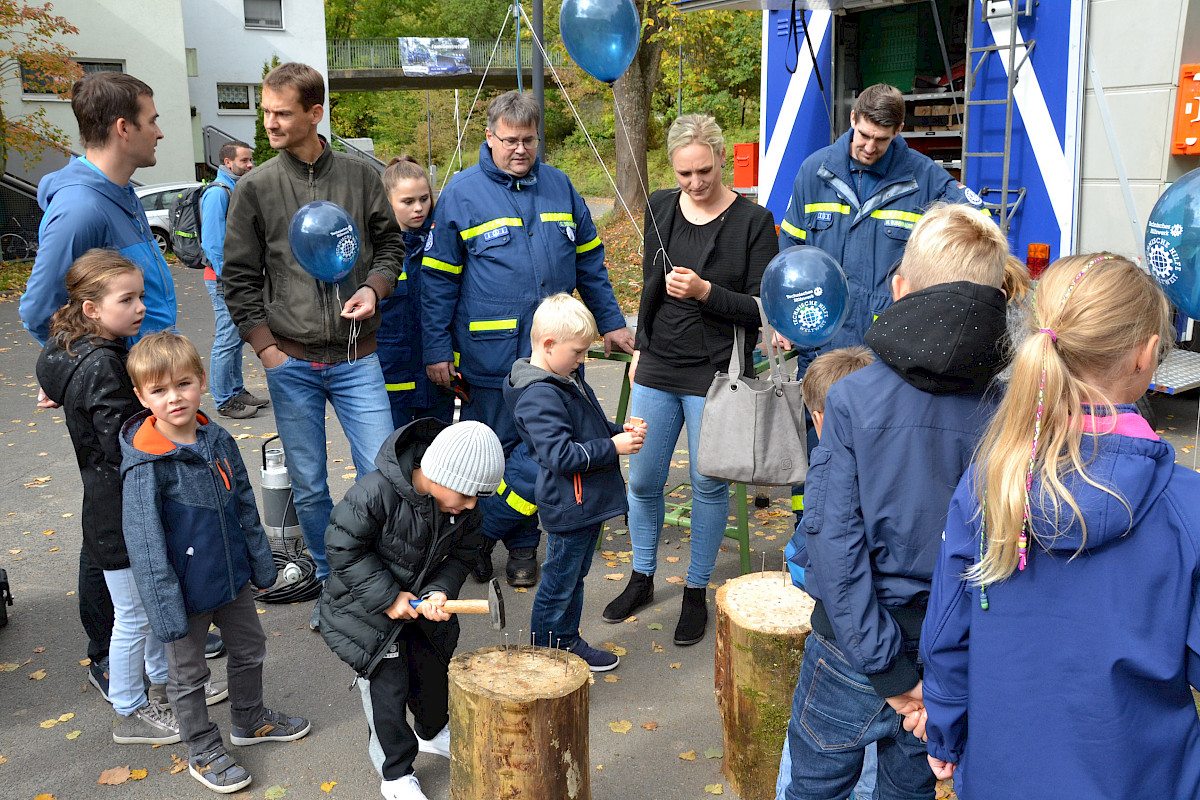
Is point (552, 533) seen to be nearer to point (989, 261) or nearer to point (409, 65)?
point (989, 261)

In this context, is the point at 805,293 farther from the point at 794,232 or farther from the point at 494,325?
the point at 494,325

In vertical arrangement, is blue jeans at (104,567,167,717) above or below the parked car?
below

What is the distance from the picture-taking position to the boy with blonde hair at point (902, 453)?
1993mm

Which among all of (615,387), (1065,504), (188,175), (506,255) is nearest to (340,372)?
(506,255)

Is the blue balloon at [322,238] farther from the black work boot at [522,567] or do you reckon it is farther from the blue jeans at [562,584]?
the black work boot at [522,567]

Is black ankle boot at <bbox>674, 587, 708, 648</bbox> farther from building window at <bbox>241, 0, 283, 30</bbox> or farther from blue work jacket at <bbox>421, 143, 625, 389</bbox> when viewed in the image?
building window at <bbox>241, 0, 283, 30</bbox>

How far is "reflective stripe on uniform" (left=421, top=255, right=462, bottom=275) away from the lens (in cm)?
454

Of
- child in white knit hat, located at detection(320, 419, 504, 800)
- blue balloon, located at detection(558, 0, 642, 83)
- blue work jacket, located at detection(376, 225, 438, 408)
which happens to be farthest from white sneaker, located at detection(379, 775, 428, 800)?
blue balloon, located at detection(558, 0, 642, 83)

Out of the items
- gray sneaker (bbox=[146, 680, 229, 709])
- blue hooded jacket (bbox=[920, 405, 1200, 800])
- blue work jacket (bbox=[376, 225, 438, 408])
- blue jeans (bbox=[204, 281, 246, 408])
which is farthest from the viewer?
blue jeans (bbox=[204, 281, 246, 408])

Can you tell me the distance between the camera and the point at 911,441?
6.68 feet

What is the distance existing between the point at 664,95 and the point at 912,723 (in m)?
37.5

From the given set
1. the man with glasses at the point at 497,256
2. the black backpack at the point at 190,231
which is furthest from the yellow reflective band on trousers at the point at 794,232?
the black backpack at the point at 190,231

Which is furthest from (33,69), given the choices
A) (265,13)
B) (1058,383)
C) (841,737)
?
(1058,383)

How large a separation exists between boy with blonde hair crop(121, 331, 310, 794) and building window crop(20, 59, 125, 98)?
2000cm
